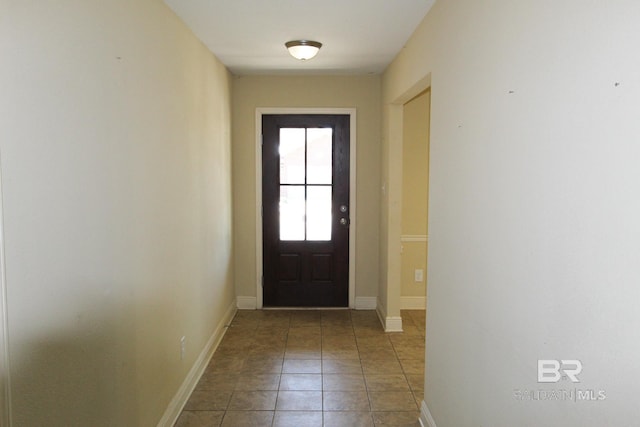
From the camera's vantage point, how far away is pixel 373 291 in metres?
5.09

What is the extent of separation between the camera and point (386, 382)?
10.9 feet

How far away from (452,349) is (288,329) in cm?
241

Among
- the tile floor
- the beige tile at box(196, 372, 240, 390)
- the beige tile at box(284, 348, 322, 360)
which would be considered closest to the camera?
the tile floor

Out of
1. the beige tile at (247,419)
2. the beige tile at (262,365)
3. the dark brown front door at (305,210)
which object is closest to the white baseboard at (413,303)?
the dark brown front door at (305,210)

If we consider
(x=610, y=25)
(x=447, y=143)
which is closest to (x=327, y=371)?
(x=447, y=143)

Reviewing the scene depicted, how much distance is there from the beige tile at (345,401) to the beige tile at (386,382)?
0.42ft

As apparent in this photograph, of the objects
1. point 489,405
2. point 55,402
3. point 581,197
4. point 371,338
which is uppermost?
point 581,197

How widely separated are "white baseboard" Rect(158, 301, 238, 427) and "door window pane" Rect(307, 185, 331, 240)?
124cm

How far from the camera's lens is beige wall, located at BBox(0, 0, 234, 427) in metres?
1.35

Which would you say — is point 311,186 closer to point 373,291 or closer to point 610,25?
point 373,291

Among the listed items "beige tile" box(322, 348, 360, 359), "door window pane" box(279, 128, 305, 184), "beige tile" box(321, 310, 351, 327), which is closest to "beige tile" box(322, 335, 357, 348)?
"beige tile" box(322, 348, 360, 359)

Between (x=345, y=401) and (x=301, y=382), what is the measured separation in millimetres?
394

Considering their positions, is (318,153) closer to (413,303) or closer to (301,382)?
(413,303)

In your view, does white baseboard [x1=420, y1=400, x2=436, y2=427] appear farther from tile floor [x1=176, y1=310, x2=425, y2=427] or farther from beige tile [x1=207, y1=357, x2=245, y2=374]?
beige tile [x1=207, y1=357, x2=245, y2=374]
